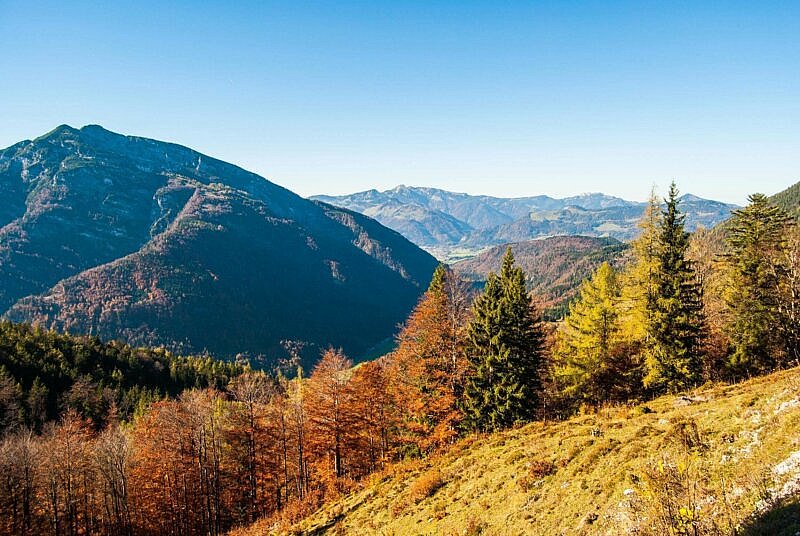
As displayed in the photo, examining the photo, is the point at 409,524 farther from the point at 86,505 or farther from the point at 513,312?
the point at 86,505

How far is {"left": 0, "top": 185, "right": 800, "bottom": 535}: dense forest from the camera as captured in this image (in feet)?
113

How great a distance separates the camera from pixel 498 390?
116 feet

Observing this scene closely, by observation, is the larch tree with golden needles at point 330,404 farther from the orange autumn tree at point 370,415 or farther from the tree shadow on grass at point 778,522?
the tree shadow on grass at point 778,522

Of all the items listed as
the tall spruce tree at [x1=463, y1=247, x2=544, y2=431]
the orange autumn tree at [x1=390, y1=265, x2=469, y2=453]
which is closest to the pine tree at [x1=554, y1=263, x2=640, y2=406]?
the tall spruce tree at [x1=463, y1=247, x2=544, y2=431]

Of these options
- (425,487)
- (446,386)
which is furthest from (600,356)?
(425,487)

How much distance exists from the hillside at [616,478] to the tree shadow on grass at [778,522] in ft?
A: 0.09

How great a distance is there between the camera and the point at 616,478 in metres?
14.3

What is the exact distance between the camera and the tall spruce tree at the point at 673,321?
32375mm

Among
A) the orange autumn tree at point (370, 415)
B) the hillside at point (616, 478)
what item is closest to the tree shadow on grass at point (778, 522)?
the hillside at point (616, 478)

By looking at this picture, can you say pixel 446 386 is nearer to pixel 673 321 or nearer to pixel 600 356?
pixel 600 356

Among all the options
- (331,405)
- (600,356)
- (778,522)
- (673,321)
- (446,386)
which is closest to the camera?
(778,522)

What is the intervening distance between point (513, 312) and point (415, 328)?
9318 mm

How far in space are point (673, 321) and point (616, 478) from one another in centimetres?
2372

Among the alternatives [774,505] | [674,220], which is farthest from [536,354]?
[774,505]
